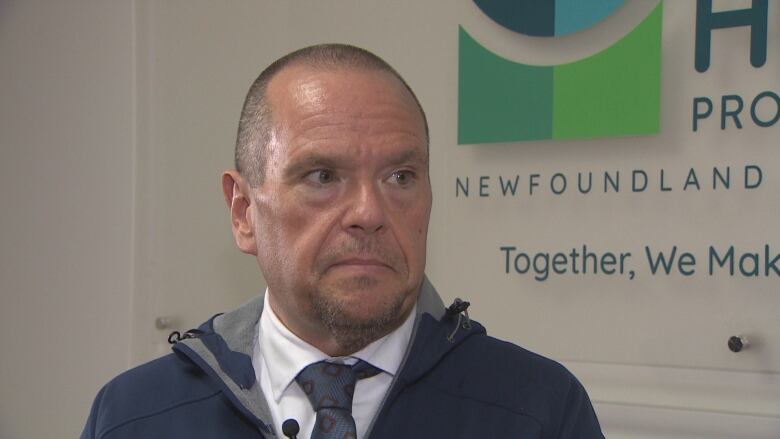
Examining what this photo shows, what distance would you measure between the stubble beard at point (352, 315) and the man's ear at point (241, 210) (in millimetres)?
232

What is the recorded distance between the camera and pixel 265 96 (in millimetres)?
1586

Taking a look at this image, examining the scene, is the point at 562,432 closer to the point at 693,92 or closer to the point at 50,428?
the point at 693,92

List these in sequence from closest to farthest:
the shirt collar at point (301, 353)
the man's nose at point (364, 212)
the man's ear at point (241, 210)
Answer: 1. the man's nose at point (364, 212)
2. the shirt collar at point (301, 353)
3. the man's ear at point (241, 210)

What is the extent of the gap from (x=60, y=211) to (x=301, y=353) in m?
2.30

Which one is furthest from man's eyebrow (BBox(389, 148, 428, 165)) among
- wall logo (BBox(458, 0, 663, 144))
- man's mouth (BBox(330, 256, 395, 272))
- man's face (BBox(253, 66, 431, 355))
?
wall logo (BBox(458, 0, 663, 144))

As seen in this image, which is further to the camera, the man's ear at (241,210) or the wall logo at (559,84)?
the wall logo at (559,84)

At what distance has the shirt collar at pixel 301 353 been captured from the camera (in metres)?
1.52

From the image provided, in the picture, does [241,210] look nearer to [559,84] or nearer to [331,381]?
[331,381]

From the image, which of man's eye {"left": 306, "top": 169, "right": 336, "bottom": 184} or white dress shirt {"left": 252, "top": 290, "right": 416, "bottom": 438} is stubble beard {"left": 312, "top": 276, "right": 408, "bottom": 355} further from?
man's eye {"left": 306, "top": 169, "right": 336, "bottom": 184}

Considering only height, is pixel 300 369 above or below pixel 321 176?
below

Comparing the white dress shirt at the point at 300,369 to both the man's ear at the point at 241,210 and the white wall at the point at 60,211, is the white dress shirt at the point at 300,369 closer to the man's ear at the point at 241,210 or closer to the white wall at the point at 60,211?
the man's ear at the point at 241,210

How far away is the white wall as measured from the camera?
11.5 ft

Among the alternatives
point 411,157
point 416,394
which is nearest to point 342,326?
point 416,394

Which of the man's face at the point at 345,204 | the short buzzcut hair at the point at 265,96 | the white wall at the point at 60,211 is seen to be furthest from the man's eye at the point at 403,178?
the white wall at the point at 60,211
